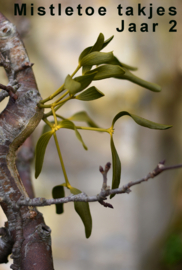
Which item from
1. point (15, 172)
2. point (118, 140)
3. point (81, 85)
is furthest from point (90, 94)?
point (118, 140)

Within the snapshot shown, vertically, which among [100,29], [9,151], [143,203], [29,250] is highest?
[100,29]

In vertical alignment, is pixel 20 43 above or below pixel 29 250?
above

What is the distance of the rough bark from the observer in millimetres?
291

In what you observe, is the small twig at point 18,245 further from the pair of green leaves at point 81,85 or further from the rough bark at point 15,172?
the pair of green leaves at point 81,85

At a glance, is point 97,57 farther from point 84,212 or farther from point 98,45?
point 84,212

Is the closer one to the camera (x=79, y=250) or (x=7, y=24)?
(x=7, y=24)

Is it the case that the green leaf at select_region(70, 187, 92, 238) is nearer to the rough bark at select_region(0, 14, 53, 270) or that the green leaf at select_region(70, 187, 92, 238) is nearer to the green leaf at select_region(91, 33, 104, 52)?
the rough bark at select_region(0, 14, 53, 270)

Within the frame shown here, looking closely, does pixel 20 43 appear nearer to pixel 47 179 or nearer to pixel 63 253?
pixel 47 179

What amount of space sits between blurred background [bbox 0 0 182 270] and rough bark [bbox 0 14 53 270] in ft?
2.05

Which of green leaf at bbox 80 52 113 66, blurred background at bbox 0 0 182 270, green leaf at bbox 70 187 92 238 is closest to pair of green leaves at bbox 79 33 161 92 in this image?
green leaf at bbox 80 52 113 66

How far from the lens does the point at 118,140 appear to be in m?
0.98

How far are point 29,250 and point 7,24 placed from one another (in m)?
0.30

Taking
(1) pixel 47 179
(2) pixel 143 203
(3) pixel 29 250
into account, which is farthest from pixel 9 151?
(2) pixel 143 203

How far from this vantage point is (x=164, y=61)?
97 centimetres
